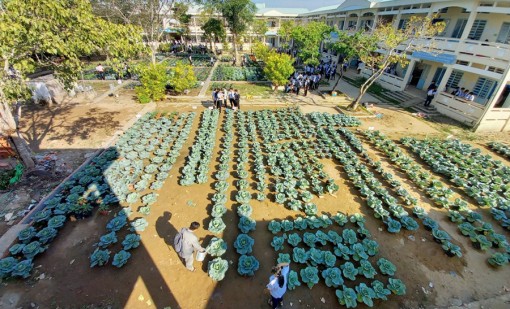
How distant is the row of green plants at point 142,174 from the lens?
632cm

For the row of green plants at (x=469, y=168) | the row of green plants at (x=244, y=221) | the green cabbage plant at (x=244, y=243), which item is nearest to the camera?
the row of green plants at (x=244, y=221)

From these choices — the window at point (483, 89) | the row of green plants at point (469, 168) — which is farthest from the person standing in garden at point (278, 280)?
the window at point (483, 89)

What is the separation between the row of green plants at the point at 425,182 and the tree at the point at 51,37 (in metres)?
11.9

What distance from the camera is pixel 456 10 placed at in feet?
59.1

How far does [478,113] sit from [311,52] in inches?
497

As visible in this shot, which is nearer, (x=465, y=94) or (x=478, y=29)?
(x=465, y=94)

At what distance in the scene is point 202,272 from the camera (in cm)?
596

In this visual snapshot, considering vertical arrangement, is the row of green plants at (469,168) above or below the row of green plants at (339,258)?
above

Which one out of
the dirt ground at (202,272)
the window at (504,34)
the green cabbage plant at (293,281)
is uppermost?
the window at (504,34)

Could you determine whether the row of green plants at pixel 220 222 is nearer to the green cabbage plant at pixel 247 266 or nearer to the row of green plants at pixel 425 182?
the green cabbage plant at pixel 247 266

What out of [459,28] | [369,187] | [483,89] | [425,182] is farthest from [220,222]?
[459,28]

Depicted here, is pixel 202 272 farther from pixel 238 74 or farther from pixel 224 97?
pixel 238 74

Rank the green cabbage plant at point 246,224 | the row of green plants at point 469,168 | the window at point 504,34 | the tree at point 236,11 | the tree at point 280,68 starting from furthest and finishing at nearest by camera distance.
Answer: the tree at point 236,11 → the tree at point 280,68 → the window at point 504,34 → the row of green plants at point 469,168 → the green cabbage plant at point 246,224

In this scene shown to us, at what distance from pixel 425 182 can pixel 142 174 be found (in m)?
11.6
